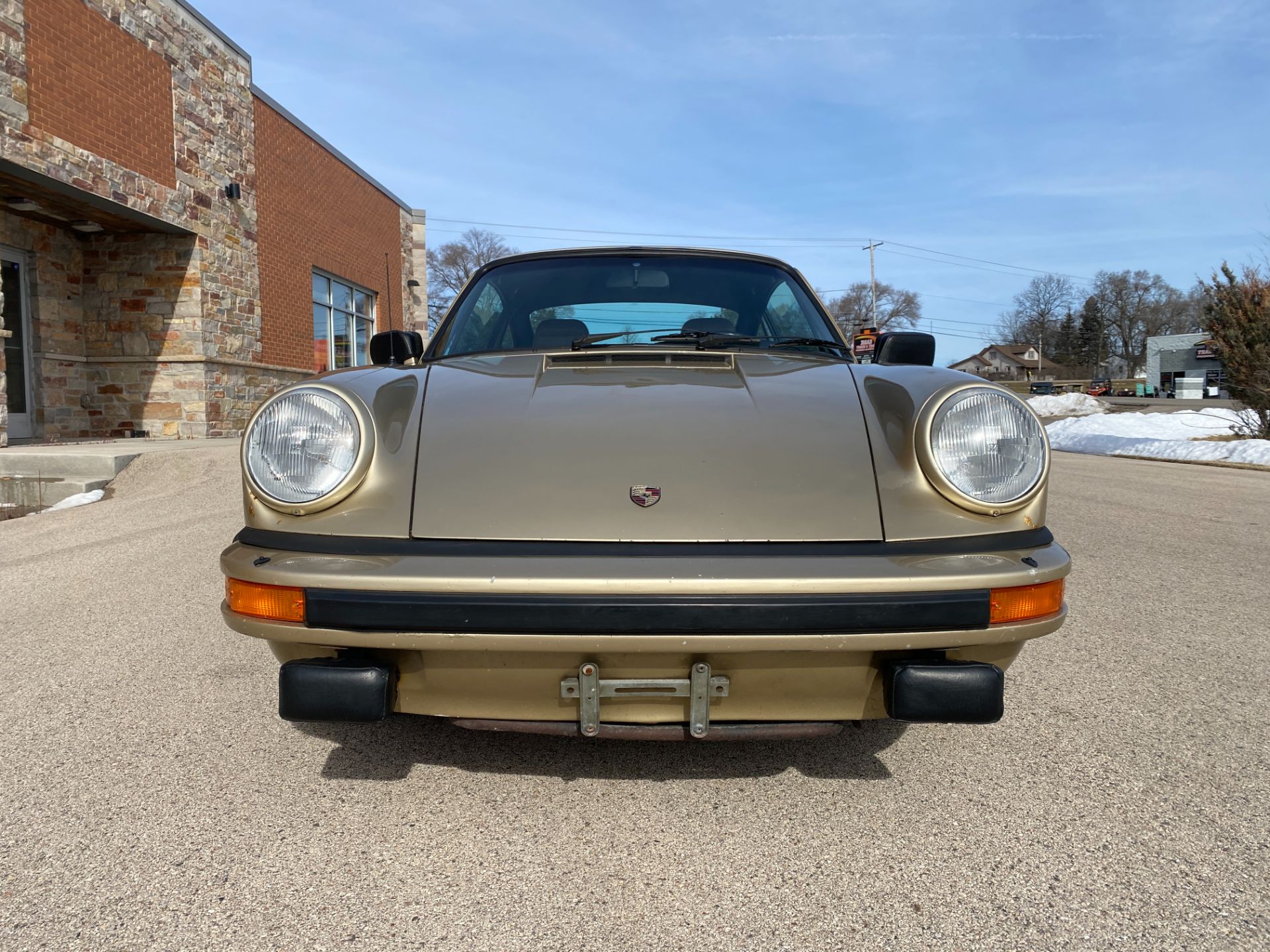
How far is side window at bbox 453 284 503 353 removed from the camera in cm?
285

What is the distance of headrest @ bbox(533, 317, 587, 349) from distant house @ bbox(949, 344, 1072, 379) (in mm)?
93357

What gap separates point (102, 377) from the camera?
1134 centimetres

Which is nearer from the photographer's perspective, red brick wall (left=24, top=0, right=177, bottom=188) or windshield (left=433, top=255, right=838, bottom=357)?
windshield (left=433, top=255, right=838, bottom=357)

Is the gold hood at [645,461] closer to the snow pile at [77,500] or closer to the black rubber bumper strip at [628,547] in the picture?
the black rubber bumper strip at [628,547]

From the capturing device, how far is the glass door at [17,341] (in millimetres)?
9914

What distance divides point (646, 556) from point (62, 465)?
25.0 ft

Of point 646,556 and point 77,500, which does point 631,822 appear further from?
point 77,500

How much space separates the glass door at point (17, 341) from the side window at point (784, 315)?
34.1 ft

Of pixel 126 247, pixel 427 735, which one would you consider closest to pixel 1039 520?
pixel 427 735

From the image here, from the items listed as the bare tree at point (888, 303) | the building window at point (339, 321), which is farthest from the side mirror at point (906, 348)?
the bare tree at point (888, 303)

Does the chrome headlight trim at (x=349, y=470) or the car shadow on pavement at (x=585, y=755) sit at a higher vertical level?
the chrome headlight trim at (x=349, y=470)

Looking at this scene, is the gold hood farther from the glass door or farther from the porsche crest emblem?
the glass door

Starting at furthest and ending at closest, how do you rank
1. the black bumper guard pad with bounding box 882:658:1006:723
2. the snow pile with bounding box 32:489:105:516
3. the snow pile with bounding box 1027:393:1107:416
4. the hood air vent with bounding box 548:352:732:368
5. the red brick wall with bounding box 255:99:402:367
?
Answer: the snow pile with bounding box 1027:393:1107:416 < the red brick wall with bounding box 255:99:402:367 < the snow pile with bounding box 32:489:105:516 < the hood air vent with bounding box 548:352:732:368 < the black bumper guard pad with bounding box 882:658:1006:723

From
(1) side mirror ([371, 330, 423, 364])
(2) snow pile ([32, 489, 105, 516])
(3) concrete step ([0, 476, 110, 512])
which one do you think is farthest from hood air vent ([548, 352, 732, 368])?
(3) concrete step ([0, 476, 110, 512])
